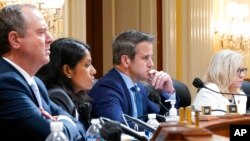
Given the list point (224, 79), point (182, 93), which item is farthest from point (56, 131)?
point (182, 93)

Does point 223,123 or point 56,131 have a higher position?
point 56,131

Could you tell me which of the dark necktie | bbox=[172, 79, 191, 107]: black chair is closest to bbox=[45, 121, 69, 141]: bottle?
the dark necktie

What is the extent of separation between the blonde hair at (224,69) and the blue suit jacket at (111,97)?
35.7 inches

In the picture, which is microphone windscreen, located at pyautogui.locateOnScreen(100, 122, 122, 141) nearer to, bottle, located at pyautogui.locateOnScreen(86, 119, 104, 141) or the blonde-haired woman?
bottle, located at pyautogui.locateOnScreen(86, 119, 104, 141)

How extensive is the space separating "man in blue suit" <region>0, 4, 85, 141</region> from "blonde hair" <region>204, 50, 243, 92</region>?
1634 millimetres

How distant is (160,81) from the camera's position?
3111 mm

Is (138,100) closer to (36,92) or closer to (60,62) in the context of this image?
(60,62)

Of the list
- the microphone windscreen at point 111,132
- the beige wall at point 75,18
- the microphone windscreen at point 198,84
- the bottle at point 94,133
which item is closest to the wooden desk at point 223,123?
the microphone windscreen at point 198,84

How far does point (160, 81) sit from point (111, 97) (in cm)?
50

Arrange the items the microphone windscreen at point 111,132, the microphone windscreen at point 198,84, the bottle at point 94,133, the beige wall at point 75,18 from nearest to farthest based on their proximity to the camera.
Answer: the microphone windscreen at point 111,132, the bottle at point 94,133, the microphone windscreen at point 198,84, the beige wall at point 75,18

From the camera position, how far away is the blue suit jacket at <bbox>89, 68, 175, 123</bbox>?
266cm

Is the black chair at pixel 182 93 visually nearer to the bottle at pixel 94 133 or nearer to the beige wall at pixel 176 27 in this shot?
the beige wall at pixel 176 27

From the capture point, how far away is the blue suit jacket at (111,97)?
2.66m

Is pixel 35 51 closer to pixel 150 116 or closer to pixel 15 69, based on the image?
pixel 15 69
